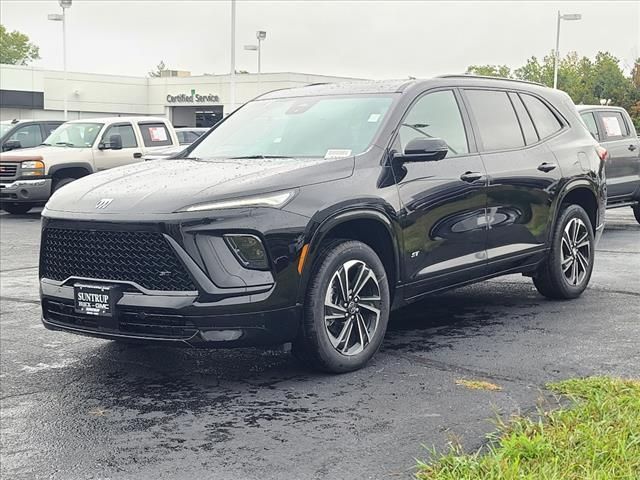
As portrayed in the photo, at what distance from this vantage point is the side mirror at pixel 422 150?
6066 millimetres

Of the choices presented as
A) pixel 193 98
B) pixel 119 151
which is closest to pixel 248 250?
pixel 119 151

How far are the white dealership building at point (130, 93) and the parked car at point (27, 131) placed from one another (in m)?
38.3

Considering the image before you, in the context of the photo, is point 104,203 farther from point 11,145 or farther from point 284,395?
point 11,145

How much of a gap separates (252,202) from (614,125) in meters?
11.0

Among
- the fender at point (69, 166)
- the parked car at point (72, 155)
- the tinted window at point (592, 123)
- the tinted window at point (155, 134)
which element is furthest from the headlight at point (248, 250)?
the tinted window at point (155, 134)

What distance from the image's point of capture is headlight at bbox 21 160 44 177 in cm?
1791

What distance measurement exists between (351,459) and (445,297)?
4.37 meters

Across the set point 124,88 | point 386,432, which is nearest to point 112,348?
point 386,432

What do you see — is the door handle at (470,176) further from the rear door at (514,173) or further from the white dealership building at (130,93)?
the white dealership building at (130,93)

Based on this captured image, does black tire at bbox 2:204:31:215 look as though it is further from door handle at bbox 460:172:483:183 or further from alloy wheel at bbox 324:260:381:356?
alloy wheel at bbox 324:260:381:356

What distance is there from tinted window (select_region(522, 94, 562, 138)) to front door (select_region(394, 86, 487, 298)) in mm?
1114

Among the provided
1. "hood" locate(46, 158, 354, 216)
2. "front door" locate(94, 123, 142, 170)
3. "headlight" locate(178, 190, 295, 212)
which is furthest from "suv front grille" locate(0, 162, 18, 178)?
"headlight" locate(178, 190, 295, 212)

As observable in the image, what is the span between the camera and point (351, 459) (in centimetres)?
425

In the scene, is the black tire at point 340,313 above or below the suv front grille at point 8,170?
below
